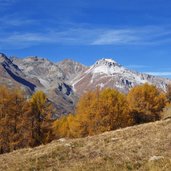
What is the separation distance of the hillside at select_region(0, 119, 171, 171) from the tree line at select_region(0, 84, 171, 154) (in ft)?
109

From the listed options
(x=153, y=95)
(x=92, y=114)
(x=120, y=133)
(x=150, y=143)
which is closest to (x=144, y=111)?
(x=153, y=95)

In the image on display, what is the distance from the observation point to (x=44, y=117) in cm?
7219

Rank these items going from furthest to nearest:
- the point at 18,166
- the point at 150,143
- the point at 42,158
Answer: the point at 150,143 → the point at 42,158 → the point at 18,166

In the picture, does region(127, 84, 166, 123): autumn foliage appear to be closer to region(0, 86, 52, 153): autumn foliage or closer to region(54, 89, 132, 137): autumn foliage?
region(54, 89, 132, 137): autumn foliage

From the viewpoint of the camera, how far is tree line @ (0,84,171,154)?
62.7 metres

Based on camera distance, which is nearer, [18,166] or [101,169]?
[101,169]

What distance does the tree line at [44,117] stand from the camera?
206 ft

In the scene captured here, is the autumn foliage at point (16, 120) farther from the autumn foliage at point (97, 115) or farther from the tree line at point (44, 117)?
the autumn foliage at point (97, 115)

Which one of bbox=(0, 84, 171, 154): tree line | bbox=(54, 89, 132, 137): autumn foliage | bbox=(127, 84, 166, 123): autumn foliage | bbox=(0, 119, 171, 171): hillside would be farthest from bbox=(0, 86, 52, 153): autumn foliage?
bbox=(127, 84, 166, 123): autumn foliage

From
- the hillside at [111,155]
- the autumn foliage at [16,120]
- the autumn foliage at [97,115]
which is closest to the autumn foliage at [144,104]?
the autumn foliage at [97,115]

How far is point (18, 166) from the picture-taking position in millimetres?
20781

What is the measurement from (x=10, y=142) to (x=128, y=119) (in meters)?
30.1

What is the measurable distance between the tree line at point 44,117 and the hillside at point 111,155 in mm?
33214

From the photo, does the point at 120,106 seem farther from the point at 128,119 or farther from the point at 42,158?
the point at 42,158
